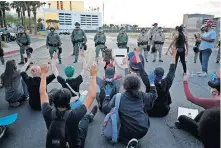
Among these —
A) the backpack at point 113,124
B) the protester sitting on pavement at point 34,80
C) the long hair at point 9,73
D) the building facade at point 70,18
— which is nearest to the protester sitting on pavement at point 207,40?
the protester sitting on pavement at point 34,80

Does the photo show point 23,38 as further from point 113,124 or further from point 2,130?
point 113,124

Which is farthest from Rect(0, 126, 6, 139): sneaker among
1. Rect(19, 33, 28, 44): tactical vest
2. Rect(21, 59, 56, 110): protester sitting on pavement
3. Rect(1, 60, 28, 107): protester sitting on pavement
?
Rect(19, 33, 28, 44): tactical vest

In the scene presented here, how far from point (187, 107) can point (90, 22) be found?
230 feet

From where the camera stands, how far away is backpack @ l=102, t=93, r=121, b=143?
328 cm

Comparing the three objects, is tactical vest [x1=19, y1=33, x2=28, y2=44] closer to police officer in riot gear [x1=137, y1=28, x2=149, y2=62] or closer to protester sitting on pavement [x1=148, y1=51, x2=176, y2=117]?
police officer in riot gear [x1=137, y1=28, x2=149, y2=62]

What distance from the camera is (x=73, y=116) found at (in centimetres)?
257

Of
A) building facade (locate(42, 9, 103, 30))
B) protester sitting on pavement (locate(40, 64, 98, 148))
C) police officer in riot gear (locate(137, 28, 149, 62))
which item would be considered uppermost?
building facade (locate(42, 9, 103, 30))

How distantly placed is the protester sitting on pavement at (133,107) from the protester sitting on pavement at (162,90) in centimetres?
80

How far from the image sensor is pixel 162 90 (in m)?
4.27

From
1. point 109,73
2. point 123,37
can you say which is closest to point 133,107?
point 109,73

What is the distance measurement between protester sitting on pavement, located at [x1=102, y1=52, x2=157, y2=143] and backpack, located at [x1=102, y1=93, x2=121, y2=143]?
5 cm

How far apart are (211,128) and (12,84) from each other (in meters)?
4.55

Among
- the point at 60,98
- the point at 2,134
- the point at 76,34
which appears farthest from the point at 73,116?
the point at 76,34

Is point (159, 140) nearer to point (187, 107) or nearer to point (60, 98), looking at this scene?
point (187, 107)
